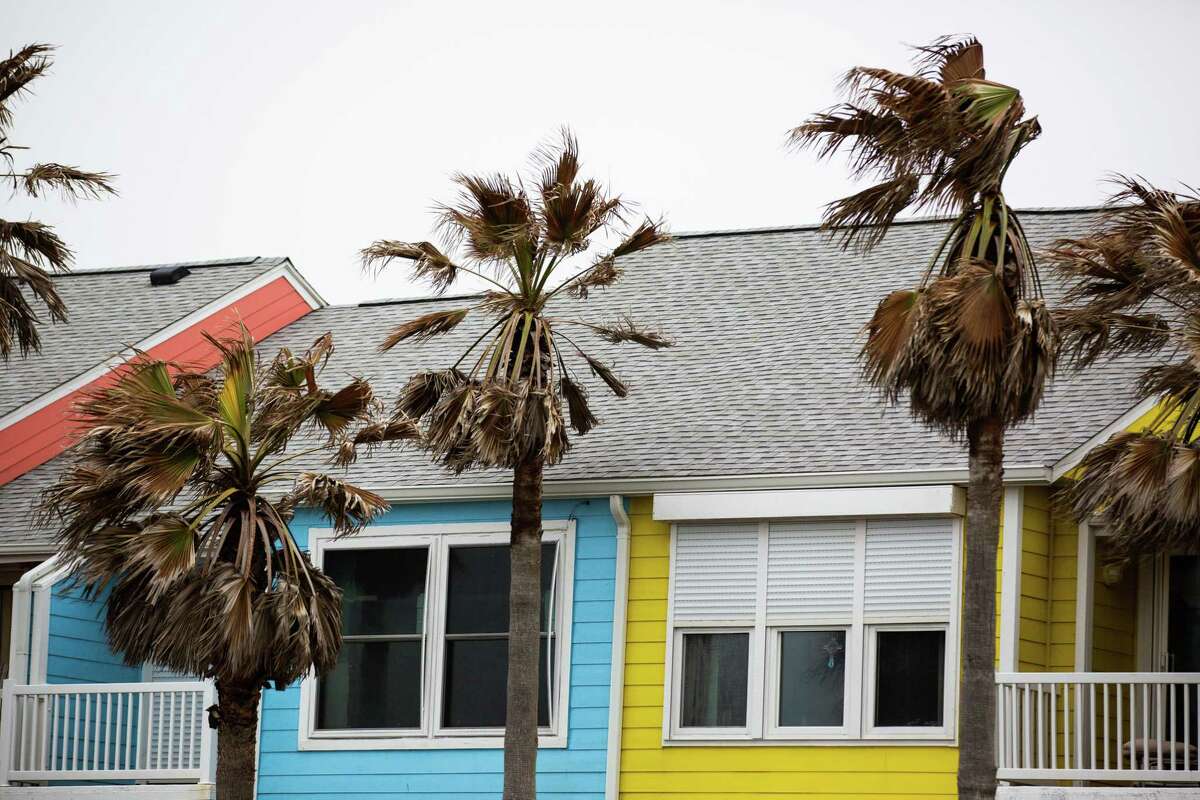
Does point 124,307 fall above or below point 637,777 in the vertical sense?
above

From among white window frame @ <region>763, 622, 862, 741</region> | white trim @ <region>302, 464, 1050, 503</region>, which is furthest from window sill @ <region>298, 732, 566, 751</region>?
white trim @ <region>302, 464, 1050, 503</region>

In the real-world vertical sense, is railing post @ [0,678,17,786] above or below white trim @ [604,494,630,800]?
below

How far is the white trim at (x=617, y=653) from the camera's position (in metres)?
15.7

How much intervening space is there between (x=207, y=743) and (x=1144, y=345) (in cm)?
903

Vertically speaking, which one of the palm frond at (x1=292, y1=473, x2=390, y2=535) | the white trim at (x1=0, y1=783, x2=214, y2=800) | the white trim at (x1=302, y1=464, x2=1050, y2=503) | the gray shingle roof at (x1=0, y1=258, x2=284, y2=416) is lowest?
the white trim at (x1=0, y1=783, x2=214, y2=800)

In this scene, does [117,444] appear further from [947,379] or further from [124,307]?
[124,307]

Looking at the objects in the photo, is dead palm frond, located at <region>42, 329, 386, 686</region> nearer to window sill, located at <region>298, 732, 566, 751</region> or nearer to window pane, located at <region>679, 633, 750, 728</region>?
window sill, located at <region>298, 732, 566, 751</region>

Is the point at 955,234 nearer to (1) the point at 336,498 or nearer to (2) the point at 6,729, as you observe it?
(1) the point at 336,498

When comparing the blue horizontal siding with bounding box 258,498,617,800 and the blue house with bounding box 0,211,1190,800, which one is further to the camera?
the blue horizontal siding with bounding box 258,498,617,800

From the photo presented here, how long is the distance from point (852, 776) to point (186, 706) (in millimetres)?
6757

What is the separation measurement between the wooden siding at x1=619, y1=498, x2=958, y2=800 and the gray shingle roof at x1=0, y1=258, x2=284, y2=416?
27.6 feet

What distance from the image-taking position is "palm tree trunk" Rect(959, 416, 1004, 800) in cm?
1191

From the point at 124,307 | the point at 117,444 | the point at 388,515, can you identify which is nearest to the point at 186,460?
the point at 117,444

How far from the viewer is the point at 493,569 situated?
16672 mm
